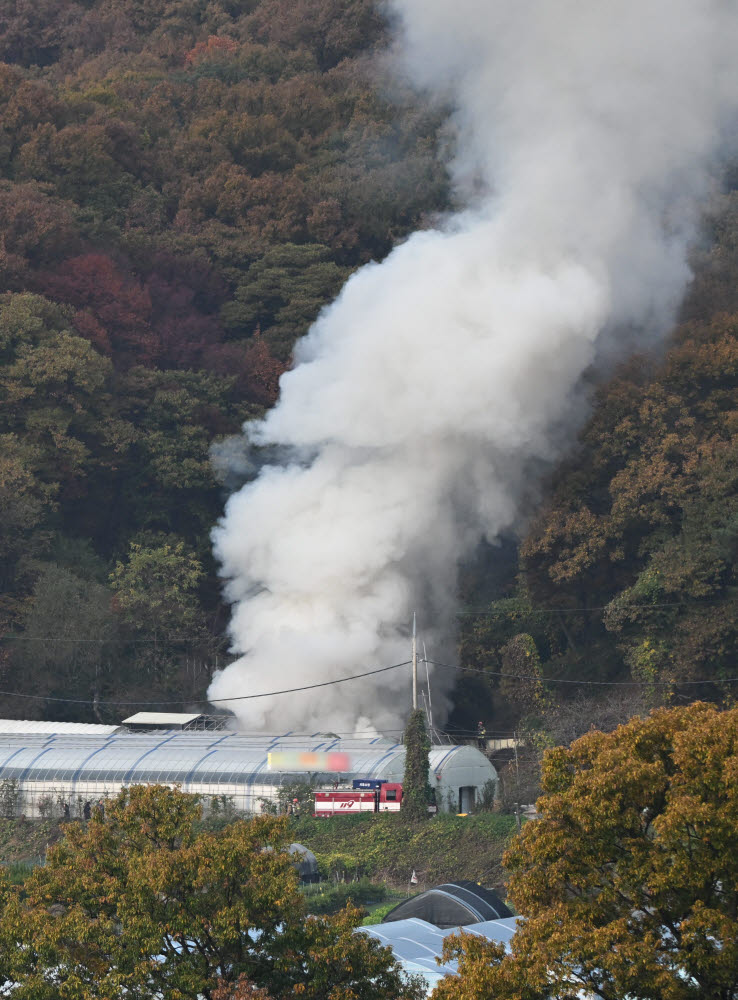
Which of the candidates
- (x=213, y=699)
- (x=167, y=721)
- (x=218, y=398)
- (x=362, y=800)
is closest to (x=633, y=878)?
(x=362, y=800)

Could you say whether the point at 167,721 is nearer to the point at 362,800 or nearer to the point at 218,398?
the point at 362,800

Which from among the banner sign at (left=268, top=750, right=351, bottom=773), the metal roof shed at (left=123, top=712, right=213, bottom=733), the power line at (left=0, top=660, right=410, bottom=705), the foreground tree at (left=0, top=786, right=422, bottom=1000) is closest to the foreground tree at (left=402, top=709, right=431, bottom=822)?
the banner sign at (left=268, top=750, right=351, bottom=773)

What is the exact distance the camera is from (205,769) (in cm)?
4222

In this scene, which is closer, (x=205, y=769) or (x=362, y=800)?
(x=362, y=800)

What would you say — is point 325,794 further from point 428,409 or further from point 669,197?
point 669,197

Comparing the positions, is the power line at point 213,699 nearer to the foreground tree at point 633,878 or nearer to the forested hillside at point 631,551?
the forested hillside at point 631,551

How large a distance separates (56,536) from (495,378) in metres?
18.6

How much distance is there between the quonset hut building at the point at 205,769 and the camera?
Result: 1622 inches

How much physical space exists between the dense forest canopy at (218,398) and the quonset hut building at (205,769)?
8401 millimetres

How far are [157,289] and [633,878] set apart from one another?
52.1 meters

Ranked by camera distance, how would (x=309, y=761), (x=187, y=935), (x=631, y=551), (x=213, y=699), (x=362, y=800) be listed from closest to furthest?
(x=187, y=935) → (x=362, y=800) → (x=309, y=761) → (x=213, y=699) → (x=631, y=551)

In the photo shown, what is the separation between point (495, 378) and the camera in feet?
165

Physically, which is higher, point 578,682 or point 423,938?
point 578,682

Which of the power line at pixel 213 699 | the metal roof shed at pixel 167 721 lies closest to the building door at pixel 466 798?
the power line at pixel 213 699
